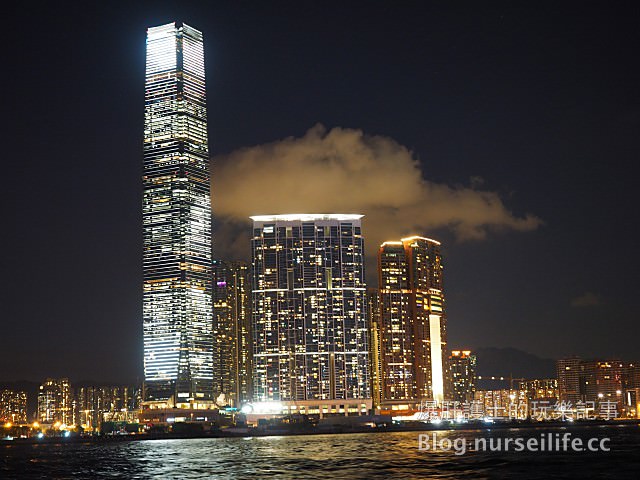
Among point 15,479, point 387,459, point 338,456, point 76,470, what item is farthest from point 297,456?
point 15,479

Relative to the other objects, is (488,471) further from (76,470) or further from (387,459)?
(76,470)

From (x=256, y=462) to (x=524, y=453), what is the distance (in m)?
38.3

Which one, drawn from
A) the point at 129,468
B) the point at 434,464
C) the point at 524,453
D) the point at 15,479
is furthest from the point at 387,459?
the point at 15,479

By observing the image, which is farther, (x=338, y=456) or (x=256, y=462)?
(x=338, y=456)

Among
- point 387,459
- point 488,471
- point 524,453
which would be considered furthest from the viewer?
point 524,453

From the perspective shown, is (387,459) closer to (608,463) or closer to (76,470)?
(608,463)

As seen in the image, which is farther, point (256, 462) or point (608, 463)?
point (256, 462)

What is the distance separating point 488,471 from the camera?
9756 cm

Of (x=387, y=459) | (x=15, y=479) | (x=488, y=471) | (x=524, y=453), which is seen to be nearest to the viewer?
(x=488, y=471)

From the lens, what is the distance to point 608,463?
107 metres

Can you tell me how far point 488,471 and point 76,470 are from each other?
184ft

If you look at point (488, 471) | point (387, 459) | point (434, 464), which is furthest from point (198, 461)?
point (488, 471)

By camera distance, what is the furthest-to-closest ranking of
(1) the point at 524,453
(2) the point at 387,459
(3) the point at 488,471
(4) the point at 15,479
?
1. (1) the point at 524,453
2. (2) the point at 387,459
3. (4) the point at 15,479
4. (3) the point at 488,471

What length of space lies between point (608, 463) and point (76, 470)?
68033 mm
